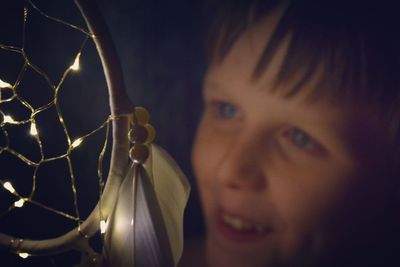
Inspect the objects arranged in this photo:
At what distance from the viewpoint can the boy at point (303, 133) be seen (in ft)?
1.94

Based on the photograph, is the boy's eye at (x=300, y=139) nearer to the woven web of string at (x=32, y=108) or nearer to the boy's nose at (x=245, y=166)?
the boy's nose at (x=245, y=166)

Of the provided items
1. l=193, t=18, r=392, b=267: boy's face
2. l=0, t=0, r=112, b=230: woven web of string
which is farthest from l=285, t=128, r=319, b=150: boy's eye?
l=0, t=0, r=112, b=230: woven web of string

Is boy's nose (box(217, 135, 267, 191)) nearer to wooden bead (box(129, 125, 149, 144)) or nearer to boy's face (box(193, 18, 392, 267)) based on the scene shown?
boy's face (box(193, 18, 392, 267))

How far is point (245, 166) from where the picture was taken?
65 centimetres

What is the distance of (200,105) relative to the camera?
0.68 metres

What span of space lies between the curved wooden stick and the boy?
128 millimetres

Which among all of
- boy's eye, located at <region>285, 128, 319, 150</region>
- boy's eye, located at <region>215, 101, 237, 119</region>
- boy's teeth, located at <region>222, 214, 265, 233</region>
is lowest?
boy's teeth, located at <region>222, 214, 265, 233</region>

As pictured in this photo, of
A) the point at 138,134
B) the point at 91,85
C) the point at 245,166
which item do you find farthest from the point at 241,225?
the point at 91,85

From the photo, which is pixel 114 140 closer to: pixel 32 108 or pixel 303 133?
pixel 32 108

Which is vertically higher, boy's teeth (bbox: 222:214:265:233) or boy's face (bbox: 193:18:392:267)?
boy's face (bbox: 193:18:392:267)

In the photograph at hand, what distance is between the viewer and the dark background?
0.67 m

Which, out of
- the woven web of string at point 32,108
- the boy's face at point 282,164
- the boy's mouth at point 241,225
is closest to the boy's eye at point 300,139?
the boy's face at point 282,164

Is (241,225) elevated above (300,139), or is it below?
below

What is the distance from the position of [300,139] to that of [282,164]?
47mm
